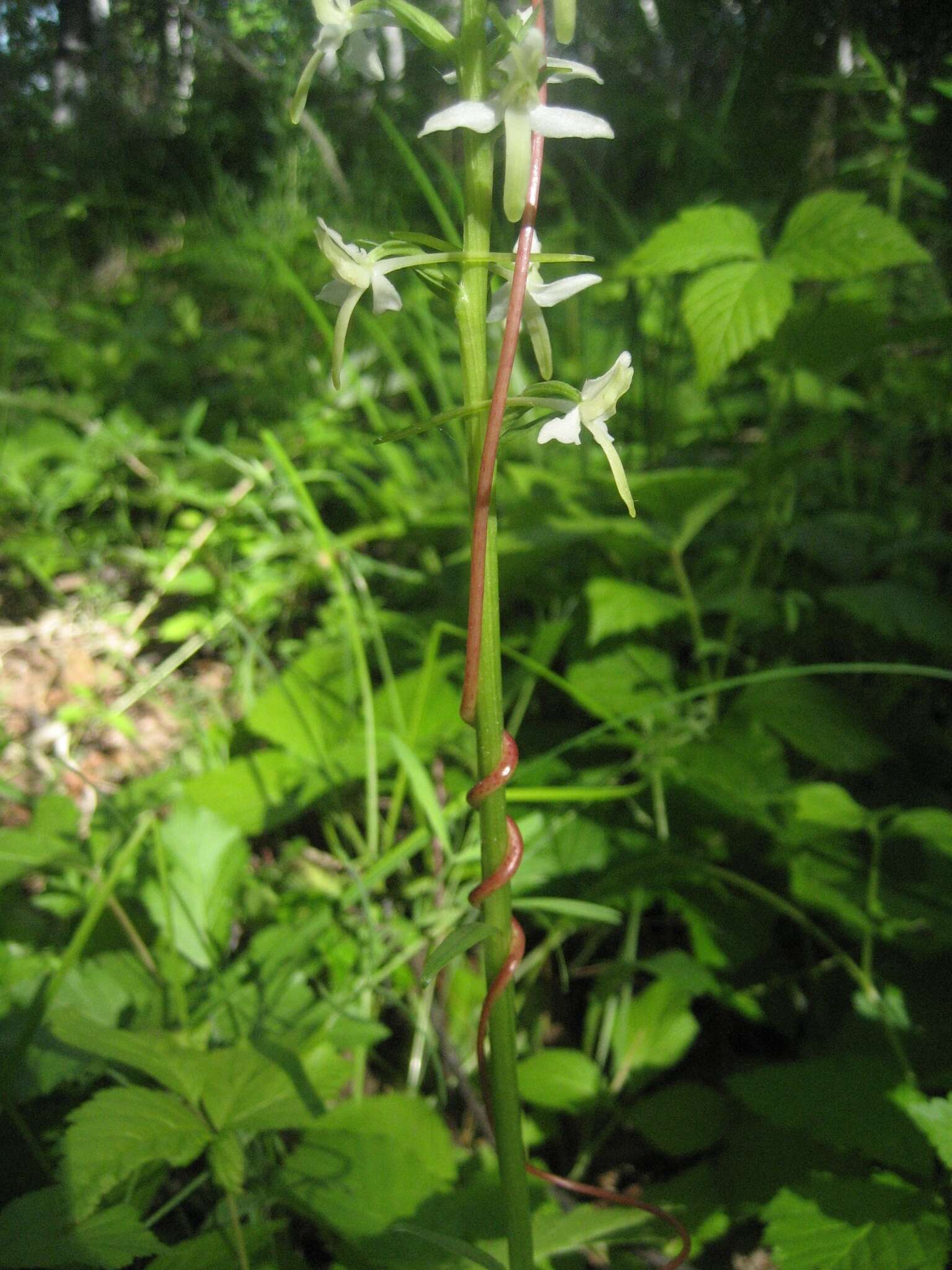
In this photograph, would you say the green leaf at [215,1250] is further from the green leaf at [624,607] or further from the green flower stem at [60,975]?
the green leaf at [624,607]

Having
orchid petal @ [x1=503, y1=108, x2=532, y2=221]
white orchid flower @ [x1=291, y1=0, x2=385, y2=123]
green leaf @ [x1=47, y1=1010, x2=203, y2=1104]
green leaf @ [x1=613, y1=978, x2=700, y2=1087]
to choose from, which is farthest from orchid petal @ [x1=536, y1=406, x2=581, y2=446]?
green leaf @ [x1=613, y1=978, x2=700, y2=1087]

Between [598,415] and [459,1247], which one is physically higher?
[598,415]

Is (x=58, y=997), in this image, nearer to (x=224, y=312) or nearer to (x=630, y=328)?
(x=630, y=328)

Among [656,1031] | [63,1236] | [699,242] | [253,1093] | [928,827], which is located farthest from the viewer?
[699,242]

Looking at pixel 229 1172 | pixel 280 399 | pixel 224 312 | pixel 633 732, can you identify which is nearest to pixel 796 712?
pixel 633 732

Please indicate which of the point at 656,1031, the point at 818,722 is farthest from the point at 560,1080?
the point at 818,722

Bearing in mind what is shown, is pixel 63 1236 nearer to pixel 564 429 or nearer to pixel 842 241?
pixel 564 429
